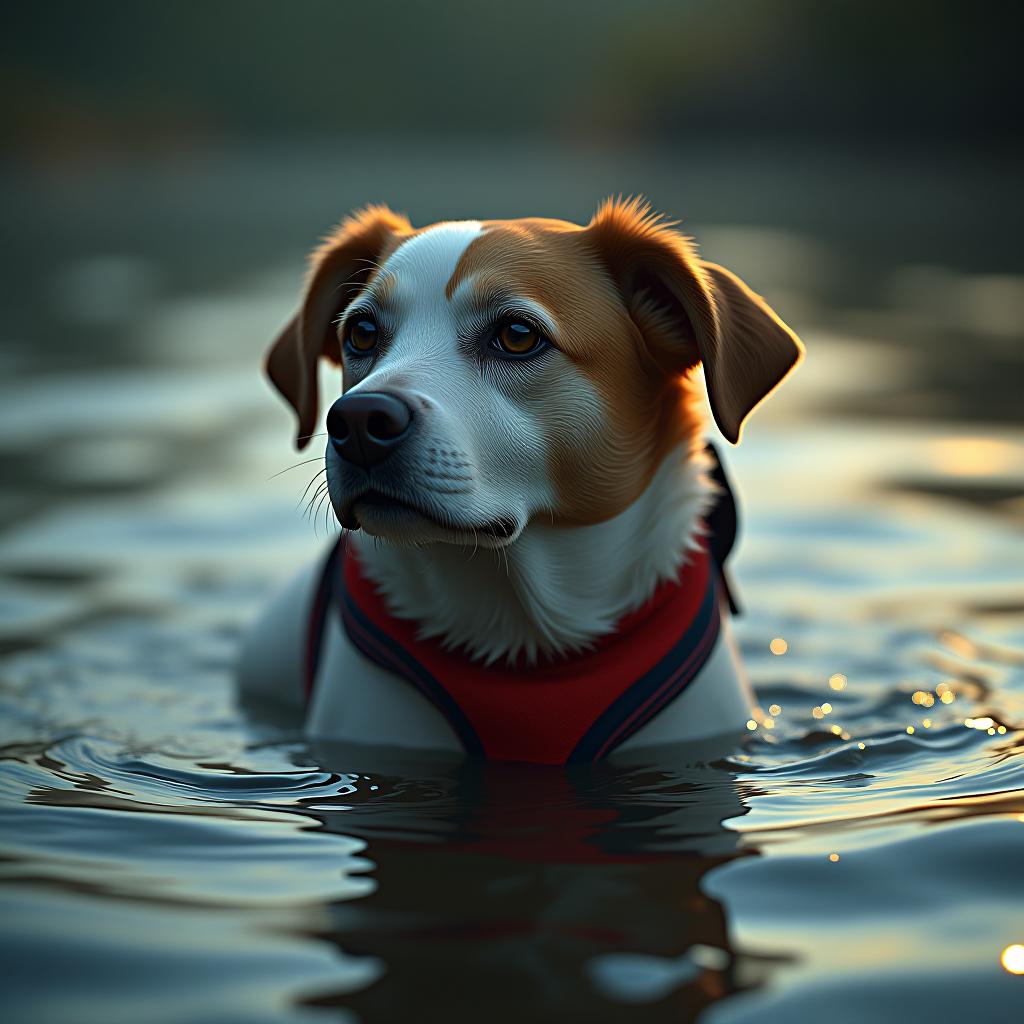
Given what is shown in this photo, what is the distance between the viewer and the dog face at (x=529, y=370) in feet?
12.0

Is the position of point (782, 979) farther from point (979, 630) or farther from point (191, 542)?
point (191, 542)

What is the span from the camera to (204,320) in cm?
1507

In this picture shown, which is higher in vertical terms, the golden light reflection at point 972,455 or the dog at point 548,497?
the golden light reflection at point 972,455

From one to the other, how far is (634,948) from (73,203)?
3123 centimetres

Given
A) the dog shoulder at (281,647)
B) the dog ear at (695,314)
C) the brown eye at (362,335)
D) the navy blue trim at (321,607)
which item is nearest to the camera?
the dog ear at (695,314)

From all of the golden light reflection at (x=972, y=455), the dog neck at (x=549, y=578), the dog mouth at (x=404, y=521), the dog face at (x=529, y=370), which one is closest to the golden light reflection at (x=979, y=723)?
the dog neck at (x=549, y=578)

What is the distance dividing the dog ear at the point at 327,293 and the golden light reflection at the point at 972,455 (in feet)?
15.1

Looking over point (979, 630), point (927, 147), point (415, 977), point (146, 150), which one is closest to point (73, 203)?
point (146, 150)

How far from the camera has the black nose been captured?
354cm

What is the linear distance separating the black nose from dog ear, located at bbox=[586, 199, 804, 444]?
2.98ft

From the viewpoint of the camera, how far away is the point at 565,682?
13.8 ft

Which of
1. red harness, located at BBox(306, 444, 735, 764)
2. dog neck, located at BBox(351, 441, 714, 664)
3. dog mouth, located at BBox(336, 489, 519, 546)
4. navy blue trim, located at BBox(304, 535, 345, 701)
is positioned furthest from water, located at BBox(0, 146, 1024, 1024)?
dog mouth, located at BBox(336, 489, 519, 546)

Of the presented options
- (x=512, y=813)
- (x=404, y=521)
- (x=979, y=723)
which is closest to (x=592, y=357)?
(x=404, y=521)

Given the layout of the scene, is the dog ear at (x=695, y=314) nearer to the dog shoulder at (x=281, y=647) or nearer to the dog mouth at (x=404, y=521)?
the dog mouth at (x=404, y=521)
